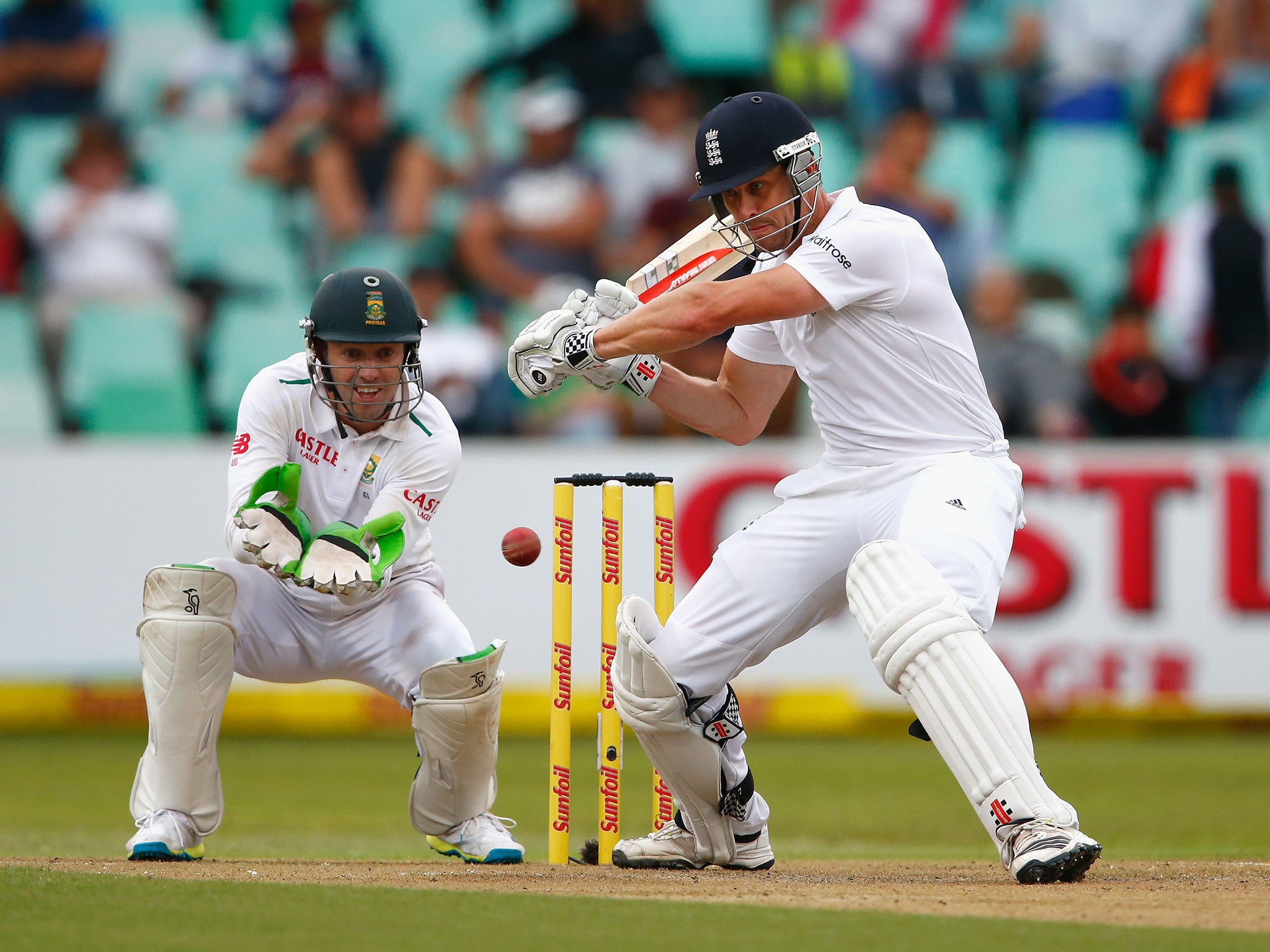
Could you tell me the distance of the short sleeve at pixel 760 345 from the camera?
4.53 m

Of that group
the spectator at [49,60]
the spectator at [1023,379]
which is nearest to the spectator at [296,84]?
the spectator at [49,60]

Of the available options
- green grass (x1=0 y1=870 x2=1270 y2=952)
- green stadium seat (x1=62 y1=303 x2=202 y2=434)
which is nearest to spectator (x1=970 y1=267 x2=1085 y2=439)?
green stadium seat (x1=62 y1=303 x2=202 y2=434)

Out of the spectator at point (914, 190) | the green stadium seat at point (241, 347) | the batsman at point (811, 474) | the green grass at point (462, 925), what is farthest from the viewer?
the spectator at point (914, 190)

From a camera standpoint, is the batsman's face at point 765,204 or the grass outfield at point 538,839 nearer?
the grass outfield at point 538,839

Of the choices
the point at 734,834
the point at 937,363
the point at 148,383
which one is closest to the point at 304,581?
the point at 734,834

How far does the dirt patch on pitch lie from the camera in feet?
10.7

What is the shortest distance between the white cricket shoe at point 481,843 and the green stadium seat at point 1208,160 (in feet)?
23.5

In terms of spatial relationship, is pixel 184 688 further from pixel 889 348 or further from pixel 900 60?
pixel 900 60

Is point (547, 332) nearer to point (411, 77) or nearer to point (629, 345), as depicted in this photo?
point (629, 345)

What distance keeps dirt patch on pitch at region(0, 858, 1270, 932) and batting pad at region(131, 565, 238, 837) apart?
0.22 metres

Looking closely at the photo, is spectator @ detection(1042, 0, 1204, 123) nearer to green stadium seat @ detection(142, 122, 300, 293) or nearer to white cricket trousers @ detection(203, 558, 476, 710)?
green stadium seat @ detection(142, 122, 300, 293)

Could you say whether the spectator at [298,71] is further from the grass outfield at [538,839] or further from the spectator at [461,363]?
the grass outfield at [538,839]

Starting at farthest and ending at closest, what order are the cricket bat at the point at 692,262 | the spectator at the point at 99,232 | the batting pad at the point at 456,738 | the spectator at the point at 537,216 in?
the spectator at the point at 537,216 → the spectator at the point at 99,232 → the cricket bat at the point at 692,262 → the batting pad at the point at 456,738

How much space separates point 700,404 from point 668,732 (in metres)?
0.94
